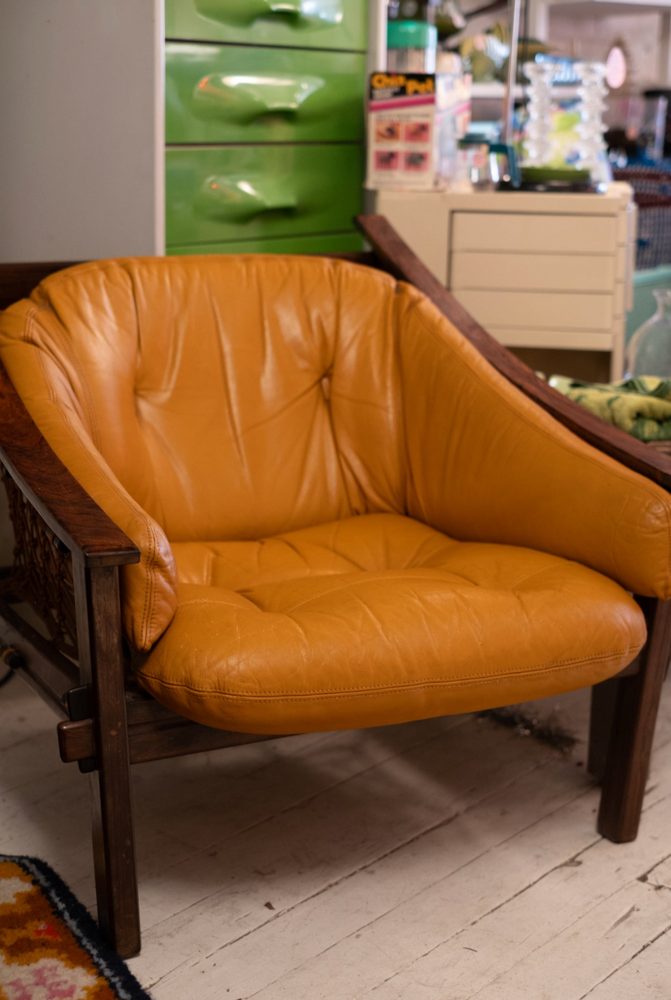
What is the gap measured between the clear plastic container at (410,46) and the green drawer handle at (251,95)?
0.26 m

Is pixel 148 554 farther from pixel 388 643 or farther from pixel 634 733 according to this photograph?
pixel 634 733

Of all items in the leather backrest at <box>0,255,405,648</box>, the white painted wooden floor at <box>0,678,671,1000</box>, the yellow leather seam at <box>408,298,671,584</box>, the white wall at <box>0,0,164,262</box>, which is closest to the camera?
the white painted wooden floor at <box>0,678,671,1000</box>

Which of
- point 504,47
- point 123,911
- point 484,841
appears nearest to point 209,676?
point 123,911

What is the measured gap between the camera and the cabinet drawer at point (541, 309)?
2.36m

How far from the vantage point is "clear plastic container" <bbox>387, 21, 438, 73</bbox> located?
8.07ft

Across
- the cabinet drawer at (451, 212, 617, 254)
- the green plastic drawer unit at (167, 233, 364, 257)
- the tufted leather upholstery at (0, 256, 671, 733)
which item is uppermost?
the cabinet drawer at (451, 212, 617, 254)

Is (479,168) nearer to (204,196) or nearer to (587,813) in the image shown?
(204,196)

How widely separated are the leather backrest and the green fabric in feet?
1.08

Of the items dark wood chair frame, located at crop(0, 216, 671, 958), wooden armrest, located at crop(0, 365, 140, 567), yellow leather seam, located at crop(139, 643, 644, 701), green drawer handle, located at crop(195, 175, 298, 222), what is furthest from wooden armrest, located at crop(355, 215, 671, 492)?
wooden armrest, located at crop(0, 365, 140, 567)

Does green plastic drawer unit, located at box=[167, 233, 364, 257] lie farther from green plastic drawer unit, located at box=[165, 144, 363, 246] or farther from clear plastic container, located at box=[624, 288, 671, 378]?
clear plastic container, located at box=[624, 288, 671, 378]

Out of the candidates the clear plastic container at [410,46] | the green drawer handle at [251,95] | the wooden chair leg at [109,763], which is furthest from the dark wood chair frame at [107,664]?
the clear plastic container at [410,46]

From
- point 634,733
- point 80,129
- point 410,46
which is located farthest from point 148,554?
point 410,46

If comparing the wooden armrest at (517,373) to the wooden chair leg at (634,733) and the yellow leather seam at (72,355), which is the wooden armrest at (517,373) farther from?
the yellow leather seam at (72,355)

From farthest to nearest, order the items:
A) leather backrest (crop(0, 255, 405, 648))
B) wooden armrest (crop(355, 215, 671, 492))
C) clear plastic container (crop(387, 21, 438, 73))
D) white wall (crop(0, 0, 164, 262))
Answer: clear plastic container (crop(387, 21, 438, 73)) < white wall (crop(0, 0, 164, 262)) < leather backrest (crop(0, 255, 405, 648)) < wooden armrest (crop(355, 215, 671, 492))
